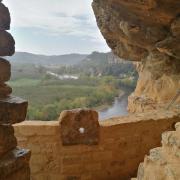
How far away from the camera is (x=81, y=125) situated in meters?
5.92

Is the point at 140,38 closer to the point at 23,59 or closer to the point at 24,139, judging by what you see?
the point at 24,139

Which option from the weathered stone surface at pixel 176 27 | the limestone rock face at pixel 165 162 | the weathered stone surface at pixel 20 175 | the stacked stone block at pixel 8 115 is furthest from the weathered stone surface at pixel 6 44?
the weathered stone surface at pixel 176 27

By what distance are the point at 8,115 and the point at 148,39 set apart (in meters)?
4.62

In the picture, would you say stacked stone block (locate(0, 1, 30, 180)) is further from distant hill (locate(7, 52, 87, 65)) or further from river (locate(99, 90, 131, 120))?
distant hill (locate(7, 52, 87, 65))

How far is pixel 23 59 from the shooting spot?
51.0m

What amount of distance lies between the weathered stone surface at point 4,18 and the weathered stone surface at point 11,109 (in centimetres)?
72

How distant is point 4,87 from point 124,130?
8.95ft

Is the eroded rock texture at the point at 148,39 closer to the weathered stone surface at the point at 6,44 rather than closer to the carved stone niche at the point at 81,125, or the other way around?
the carved stone niche at the point at 81,125

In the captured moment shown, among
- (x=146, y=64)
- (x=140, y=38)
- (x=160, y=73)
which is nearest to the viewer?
(x=140, y=38)

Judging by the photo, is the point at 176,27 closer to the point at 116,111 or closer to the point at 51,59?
the point at 116,111

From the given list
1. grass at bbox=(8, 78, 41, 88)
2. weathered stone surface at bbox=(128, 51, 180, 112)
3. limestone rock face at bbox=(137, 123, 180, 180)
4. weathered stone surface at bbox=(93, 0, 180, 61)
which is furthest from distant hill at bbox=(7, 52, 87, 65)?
limestone rock face at bbox=(137, 123, 180, 180)

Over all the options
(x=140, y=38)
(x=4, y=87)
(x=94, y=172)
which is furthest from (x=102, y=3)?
(x=4, y=87)

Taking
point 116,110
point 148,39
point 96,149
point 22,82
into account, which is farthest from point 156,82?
point 22,82

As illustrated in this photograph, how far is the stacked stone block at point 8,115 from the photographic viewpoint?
142 inches
